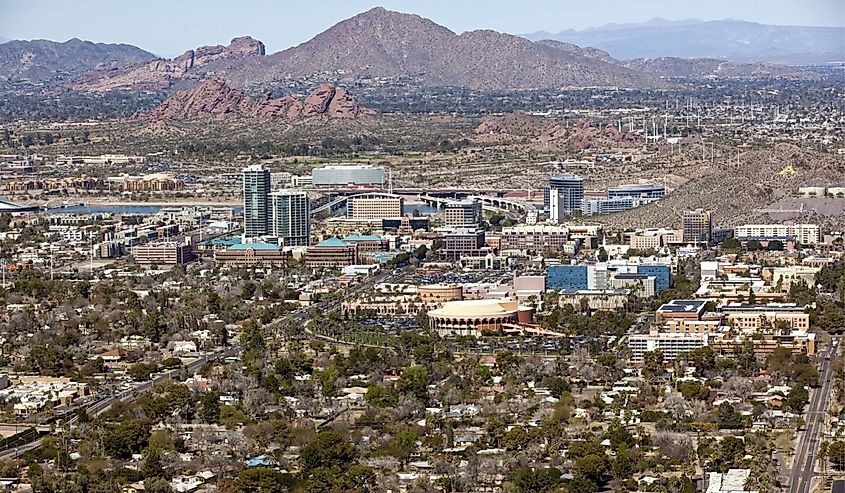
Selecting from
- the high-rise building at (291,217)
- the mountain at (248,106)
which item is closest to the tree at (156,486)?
the high-rise building at (291,217)

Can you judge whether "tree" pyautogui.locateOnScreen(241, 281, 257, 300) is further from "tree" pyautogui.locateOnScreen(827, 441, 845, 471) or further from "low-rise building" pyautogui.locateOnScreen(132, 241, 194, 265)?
"tree" pyautogui.locateOnScreen(827, 441, 845, 471)

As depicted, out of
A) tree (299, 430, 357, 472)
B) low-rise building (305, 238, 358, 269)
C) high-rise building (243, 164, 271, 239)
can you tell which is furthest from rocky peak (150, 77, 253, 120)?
tree (299, 430, 357, 472)

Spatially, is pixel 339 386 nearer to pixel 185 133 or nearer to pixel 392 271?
pixel 392 271

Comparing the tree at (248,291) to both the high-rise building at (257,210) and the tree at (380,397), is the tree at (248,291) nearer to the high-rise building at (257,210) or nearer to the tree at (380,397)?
the high-rise building at (257,210)

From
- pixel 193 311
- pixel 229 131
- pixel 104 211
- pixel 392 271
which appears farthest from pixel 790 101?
pixel 193 311

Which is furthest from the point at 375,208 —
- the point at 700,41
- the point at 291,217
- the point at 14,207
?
the point at 700,41

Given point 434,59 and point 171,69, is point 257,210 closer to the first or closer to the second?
point 171,69

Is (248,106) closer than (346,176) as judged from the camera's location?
No
